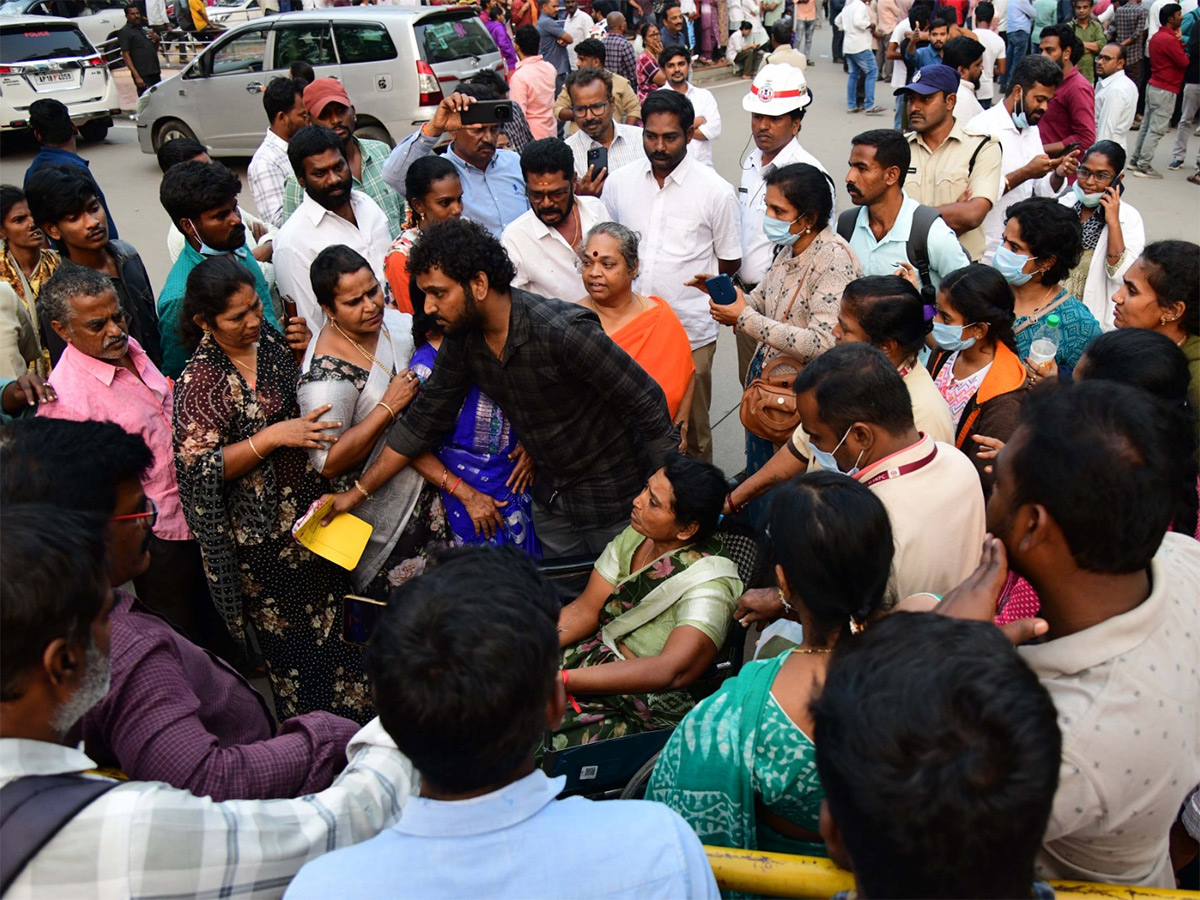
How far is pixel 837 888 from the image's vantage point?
1.47 m

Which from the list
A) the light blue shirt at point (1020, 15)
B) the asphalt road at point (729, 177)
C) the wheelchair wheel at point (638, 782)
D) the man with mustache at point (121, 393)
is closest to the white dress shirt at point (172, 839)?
the wheelchair wheel at point (638, 782)

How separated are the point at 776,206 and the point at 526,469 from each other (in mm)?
1454

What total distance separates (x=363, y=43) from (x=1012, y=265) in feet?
28.5

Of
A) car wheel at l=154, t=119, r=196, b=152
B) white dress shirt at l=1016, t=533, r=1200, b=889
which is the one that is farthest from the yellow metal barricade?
car wheel at l=154, t=119, r=196, b=152

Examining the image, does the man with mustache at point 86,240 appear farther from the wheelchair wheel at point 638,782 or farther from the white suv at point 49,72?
the white suv at point 49,72

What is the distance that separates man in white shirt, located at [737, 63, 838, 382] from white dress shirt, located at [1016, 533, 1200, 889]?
10.8 feet

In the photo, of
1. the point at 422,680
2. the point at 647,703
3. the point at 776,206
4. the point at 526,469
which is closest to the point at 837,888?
the point at 422,680

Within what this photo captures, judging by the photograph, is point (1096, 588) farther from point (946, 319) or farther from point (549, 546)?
point (549, 546)

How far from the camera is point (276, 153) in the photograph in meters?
5.41

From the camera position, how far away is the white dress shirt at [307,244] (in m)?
4.11

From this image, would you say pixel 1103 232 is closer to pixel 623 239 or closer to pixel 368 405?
pixel 623 239

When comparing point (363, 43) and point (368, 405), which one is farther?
point (363, 43)

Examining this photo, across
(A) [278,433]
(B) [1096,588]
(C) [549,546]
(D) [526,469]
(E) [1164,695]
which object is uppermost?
(B) [1096,588]

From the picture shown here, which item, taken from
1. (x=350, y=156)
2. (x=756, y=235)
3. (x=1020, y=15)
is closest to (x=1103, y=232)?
(x=756, y=235)
